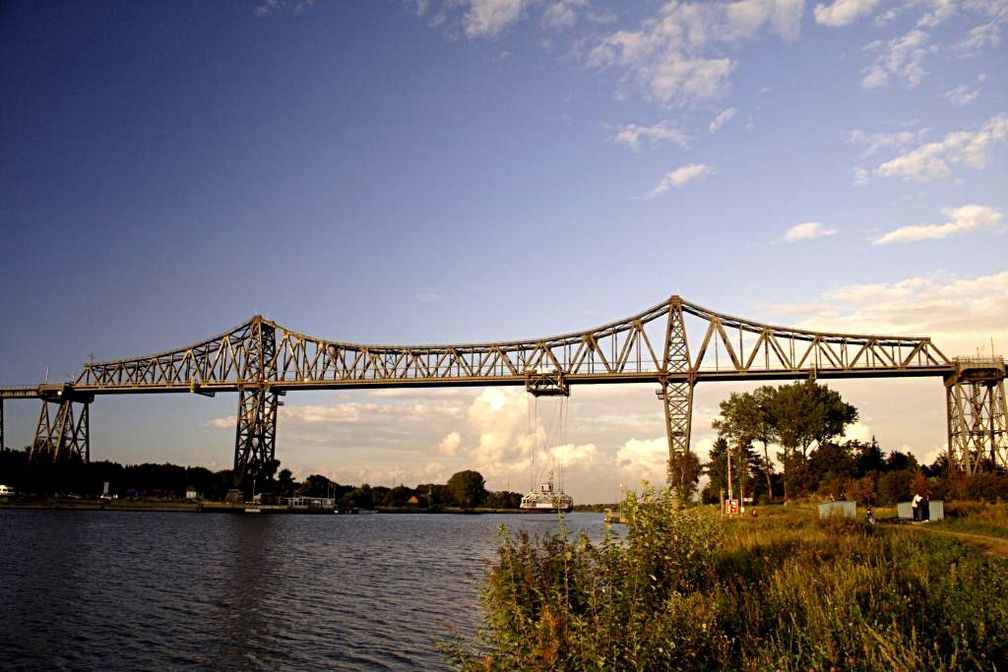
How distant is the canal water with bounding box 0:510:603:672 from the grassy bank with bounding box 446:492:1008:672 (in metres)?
4.33

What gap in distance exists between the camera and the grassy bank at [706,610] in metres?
10.1

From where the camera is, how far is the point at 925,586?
14227mm

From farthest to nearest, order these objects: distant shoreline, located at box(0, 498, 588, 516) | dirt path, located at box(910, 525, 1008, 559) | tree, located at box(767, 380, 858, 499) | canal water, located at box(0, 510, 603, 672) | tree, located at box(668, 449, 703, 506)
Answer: distant shoreline, located at box(0, 498, 588, 516) → tree, located at box(767, 380, 858, 499) → tree, located at box(668, 449, 703, 506) → dirt path, located at box(910, 525, 1008, 559) → canal water, located at box(0, 510, 603, 672)

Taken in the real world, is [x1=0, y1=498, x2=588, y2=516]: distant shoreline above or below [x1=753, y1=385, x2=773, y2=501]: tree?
below

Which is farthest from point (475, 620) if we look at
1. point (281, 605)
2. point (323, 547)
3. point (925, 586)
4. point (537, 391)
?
point (537, 391)

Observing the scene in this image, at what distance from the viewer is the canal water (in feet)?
65.2

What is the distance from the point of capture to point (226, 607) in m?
27.2

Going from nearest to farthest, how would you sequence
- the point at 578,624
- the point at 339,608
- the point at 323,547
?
the point at 578,624, the point at 339,608, the point at 323,547

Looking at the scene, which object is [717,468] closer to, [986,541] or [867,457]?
[867,457]

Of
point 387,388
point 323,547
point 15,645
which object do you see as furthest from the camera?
point 387,388

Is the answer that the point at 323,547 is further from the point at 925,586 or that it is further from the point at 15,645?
the point at 925,586

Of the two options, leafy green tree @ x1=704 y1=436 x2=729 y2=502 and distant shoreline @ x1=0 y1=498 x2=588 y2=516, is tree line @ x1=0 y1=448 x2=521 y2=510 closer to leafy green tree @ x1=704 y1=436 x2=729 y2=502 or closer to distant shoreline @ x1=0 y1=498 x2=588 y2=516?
distant shoreline @ x1=0 y1=498 x2=588 y2=516

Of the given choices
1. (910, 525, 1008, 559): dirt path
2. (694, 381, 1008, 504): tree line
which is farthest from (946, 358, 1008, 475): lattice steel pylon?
(910, 525, 1008, 559): dirt path

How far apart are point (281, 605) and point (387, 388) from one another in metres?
85.2
